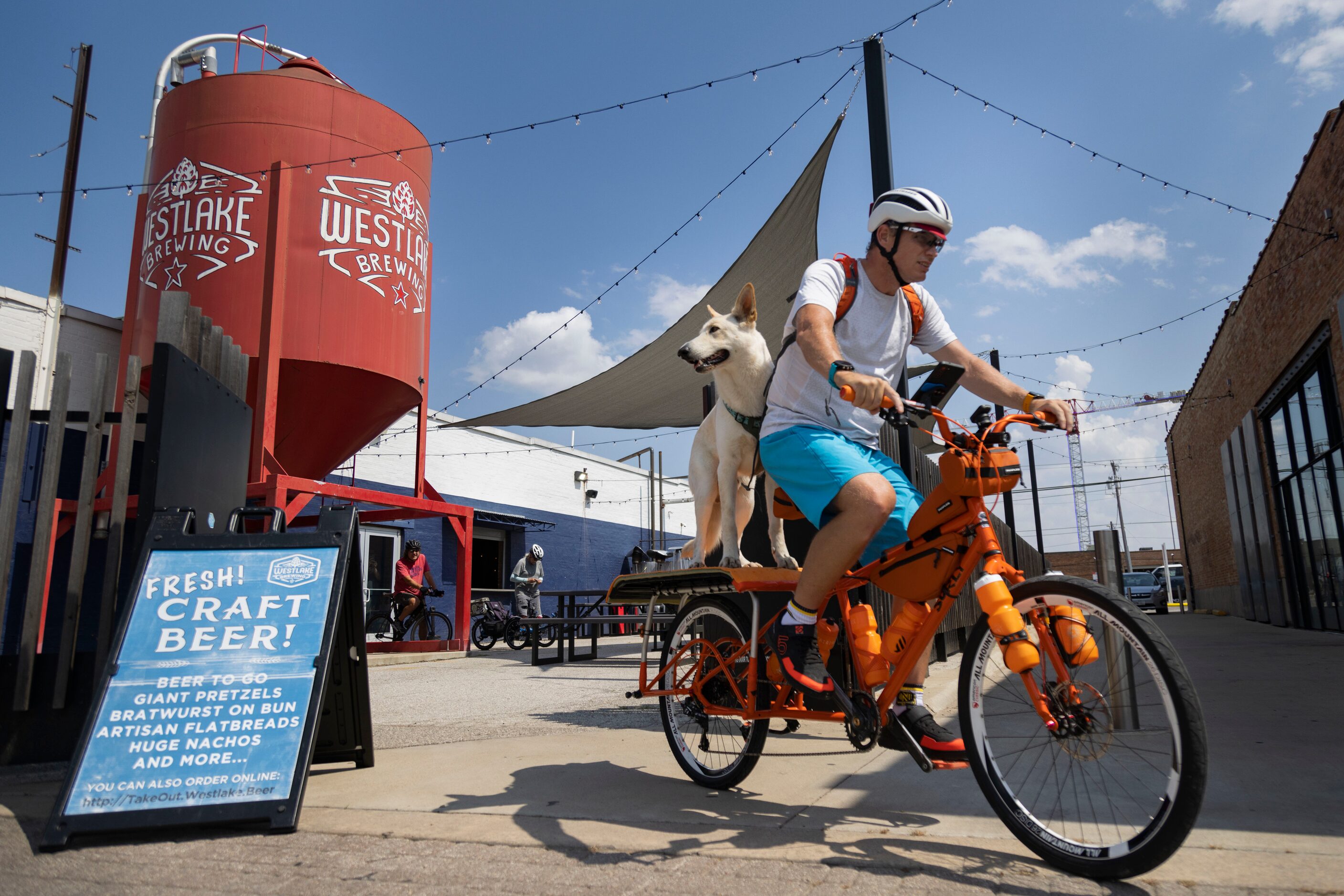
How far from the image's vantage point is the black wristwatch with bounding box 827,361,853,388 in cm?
193

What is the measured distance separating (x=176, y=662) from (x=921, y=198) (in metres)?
2.50

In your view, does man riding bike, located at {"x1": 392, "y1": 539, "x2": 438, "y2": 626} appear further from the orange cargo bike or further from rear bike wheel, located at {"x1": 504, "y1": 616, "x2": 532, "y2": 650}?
the orange cargo bike

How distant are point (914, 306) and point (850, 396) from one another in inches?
28.3

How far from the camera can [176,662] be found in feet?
7.57

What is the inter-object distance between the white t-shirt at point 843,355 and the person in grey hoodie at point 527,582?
950 cm

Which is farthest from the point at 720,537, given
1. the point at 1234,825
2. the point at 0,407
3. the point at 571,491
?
the point at 571,491

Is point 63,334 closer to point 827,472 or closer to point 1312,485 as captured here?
point 827,472

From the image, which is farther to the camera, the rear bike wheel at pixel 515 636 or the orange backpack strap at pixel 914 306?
the rear bike wheel at pixel 515 636

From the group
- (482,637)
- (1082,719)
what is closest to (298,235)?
(482,637)

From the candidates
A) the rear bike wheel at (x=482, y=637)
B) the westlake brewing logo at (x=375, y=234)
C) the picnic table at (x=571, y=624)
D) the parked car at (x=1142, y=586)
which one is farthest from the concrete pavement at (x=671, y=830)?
the parked car at (x=1142, y=586)

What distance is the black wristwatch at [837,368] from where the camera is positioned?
1932 millimetres

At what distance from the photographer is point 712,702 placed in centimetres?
260

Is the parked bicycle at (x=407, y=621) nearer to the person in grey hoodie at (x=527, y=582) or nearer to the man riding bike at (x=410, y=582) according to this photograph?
the man riding bike at (x=410, y=582)

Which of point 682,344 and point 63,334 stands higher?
point 63,334
